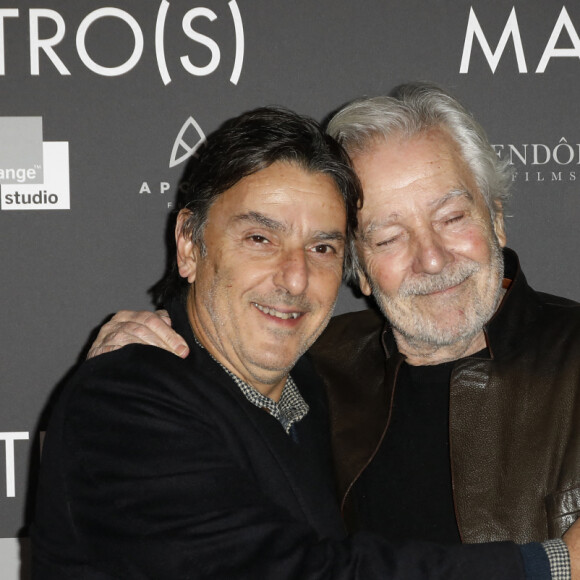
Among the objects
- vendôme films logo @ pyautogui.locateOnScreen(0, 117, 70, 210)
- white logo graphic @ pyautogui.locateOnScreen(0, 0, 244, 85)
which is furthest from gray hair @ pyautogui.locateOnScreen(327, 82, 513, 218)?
vendôme films logo @ pyautogui.locateOnScreen(0, 117, 70, 210)

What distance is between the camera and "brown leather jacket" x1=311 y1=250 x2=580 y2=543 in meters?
1.77

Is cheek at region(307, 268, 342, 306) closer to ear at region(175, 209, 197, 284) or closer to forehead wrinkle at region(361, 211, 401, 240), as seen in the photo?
forehead wrinkle at region(361, 211, 401, 240)

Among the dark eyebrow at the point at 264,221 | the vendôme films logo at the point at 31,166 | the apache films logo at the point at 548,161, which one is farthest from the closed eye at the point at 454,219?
the vendôme films logo at the point at 31,166

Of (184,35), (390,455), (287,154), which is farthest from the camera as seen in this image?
(184,35)

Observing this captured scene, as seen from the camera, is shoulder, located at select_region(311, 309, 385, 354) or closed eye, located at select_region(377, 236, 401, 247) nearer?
closed eye, located at select_region(377, 236, 401, 247)

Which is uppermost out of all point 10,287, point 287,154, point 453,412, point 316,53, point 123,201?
point 316,53

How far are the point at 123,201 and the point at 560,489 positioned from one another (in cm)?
165

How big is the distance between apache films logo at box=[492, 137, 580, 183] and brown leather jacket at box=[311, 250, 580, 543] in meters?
0.62

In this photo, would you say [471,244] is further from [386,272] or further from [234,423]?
[234,423]

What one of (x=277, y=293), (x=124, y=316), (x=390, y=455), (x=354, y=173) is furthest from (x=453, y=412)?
(x=124, y=316)

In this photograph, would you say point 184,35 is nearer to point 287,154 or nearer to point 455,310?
point 287,154

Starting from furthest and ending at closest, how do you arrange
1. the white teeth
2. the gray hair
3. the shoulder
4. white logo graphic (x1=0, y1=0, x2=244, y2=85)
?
white logo graphic (x1=0, y1=0, x2=244, y2=85)
the shoulder
the gray hair
the white teeth

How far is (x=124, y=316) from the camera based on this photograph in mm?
1947

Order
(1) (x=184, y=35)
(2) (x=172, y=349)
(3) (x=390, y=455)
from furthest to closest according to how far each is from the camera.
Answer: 1. (1) (x=184, y=35)
2. (3) (x=390, y=455)
3. (2) (x=172, y=349)
